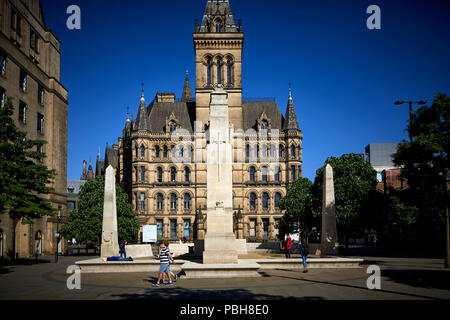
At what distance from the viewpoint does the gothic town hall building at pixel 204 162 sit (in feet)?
239

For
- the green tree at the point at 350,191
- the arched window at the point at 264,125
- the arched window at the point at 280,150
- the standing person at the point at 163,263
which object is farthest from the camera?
the arched window at the point at 264,125

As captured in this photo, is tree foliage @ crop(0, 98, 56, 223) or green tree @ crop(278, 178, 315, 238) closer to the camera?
tree foliage @ crop(0, 98, 56, 223)

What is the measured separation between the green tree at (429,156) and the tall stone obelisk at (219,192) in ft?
32.9

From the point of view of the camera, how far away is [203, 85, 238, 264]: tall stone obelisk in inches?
859

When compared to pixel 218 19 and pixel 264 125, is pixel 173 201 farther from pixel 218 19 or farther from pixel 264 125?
pixel 218 19

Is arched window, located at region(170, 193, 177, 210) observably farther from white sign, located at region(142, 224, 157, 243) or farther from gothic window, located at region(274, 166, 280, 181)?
gothic window, located at region(274, 166, 280, 181)

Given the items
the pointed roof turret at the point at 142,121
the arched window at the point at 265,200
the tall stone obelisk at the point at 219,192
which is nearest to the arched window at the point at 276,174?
the arched window at the point at 265,200

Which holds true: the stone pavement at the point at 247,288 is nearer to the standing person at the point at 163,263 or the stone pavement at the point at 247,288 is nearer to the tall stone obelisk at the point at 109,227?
the standing person at the point at 163,263

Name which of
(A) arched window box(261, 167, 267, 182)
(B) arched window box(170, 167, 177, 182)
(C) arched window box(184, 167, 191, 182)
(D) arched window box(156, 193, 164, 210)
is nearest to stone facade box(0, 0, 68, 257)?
(D) arched window box(156, 193, 164, 210)

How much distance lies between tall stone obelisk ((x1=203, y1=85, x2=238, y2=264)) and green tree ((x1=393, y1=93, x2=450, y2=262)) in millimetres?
10037

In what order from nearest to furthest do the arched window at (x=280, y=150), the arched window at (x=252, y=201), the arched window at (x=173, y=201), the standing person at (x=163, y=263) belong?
1. the standing person at (x=163, y=263)
2. the arched window at (x=173, y=201)
3. the arched window at (x=252, y=201)
4. the arched window at (x=280, y=150)

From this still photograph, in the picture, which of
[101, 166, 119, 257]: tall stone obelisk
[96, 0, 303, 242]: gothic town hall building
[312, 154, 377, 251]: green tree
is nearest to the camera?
[101, 166, 119, 257]: tall stone obelisk

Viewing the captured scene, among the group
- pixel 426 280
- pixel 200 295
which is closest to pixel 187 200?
pixel 426 280
